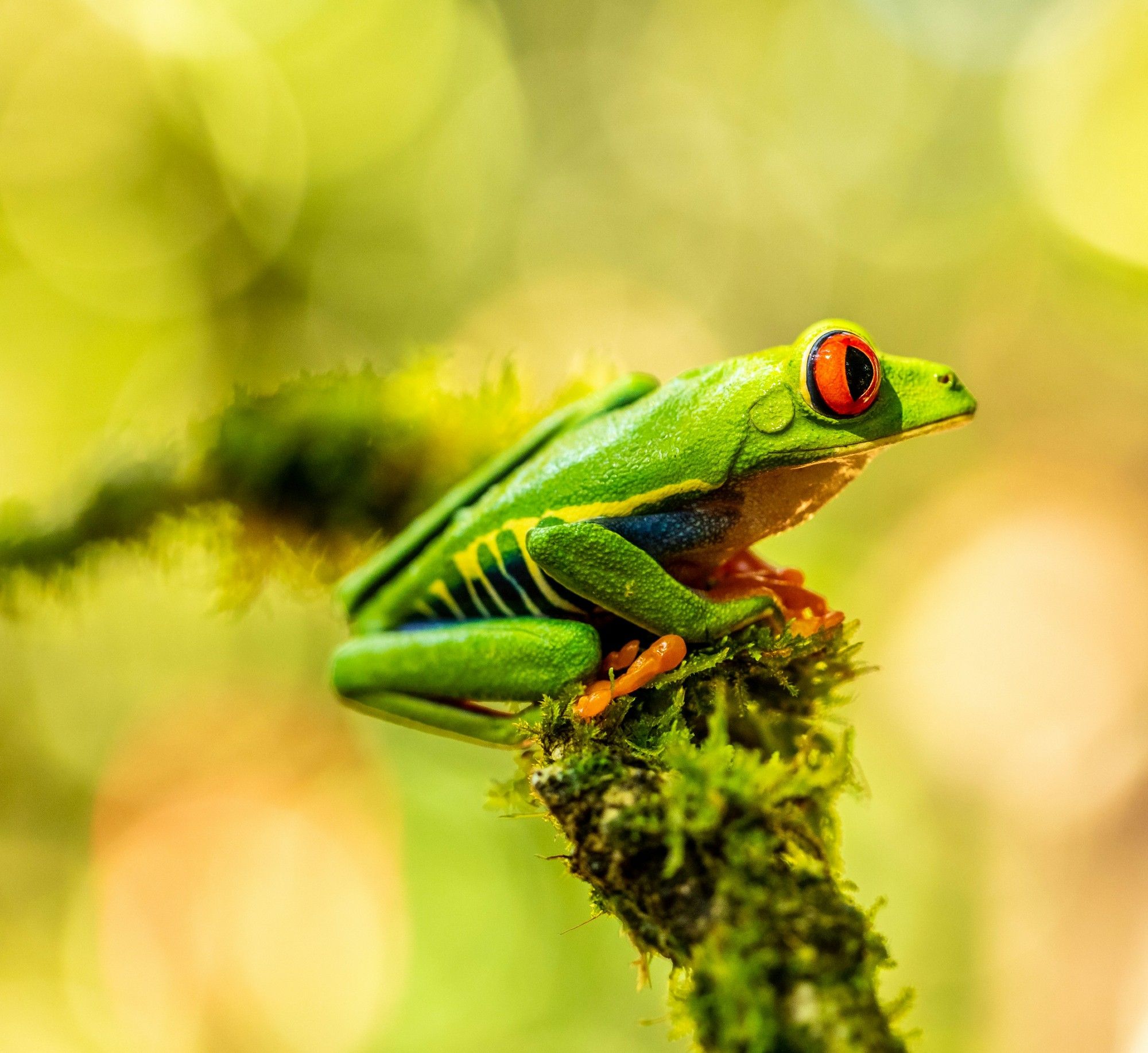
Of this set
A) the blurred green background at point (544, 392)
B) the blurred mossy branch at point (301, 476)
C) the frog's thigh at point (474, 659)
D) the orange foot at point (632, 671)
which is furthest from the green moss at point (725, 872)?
the blurred green background at point (544, 392)

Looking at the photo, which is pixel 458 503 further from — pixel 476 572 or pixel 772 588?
pixel 772 588

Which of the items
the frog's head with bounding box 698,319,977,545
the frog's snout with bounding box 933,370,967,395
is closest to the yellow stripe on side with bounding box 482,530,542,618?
the frog's head with bounding box 698,319,977,545

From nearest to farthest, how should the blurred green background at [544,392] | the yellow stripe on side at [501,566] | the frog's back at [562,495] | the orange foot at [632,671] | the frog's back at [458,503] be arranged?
the orange foot at [632,671], the frog's back at [562,495], the yellow stripe on side at [501,566], the frog's back at [458,503], the blurred green background at [544,392]

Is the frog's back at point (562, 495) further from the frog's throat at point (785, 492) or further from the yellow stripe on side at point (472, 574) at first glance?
the frog's throat at point (785, 492)

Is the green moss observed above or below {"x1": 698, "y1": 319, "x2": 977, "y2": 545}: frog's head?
below

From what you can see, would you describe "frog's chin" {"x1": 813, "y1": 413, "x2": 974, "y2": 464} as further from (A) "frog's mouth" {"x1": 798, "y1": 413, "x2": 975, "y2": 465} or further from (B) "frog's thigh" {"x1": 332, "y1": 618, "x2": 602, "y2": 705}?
(B) "frog's thigh" {"x1": 332, "y1": 618, "x2": 602, "y2": 705}

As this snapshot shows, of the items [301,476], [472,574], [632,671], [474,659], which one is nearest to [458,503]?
[472,574]
